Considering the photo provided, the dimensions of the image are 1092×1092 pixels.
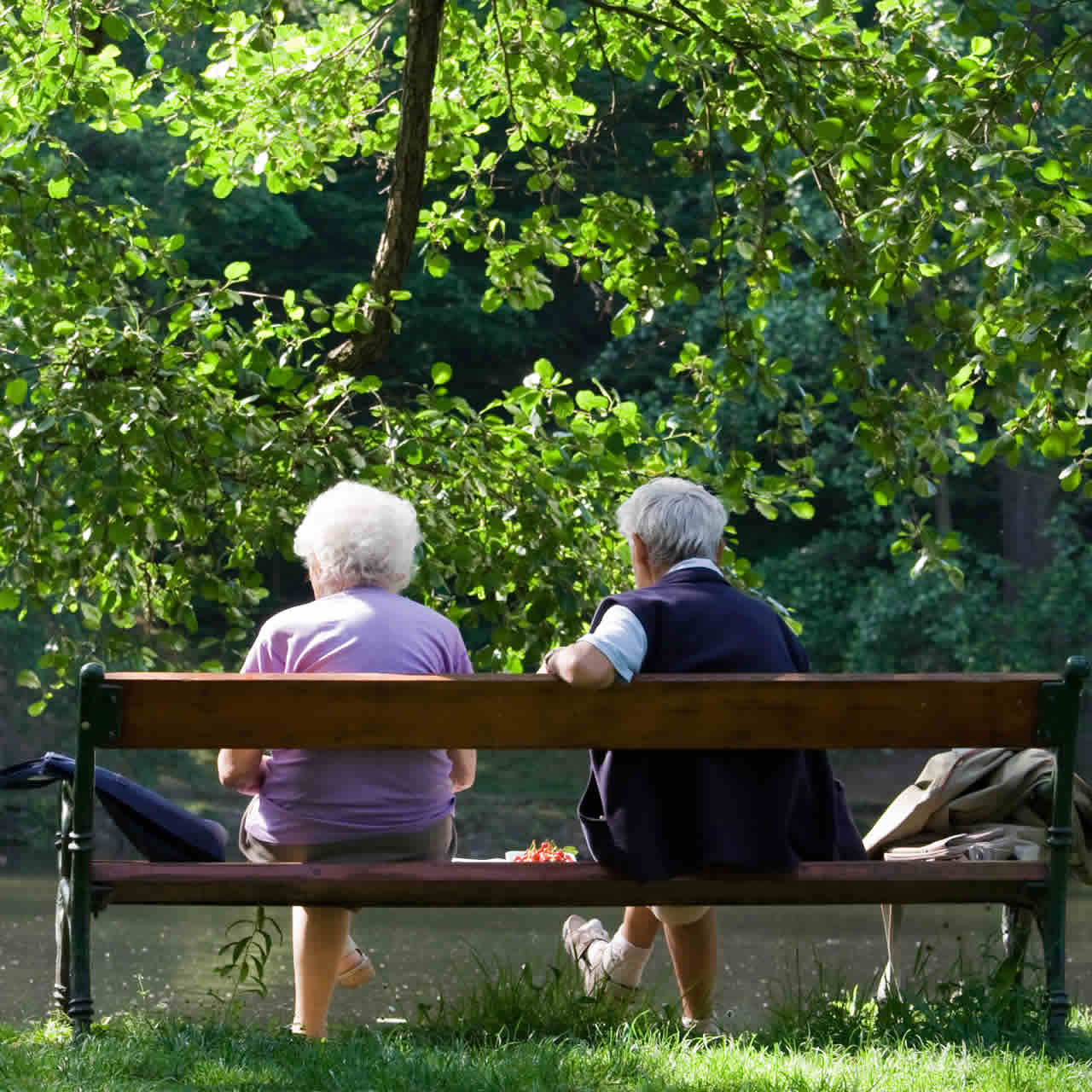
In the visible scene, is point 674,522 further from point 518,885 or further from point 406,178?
point 406,178

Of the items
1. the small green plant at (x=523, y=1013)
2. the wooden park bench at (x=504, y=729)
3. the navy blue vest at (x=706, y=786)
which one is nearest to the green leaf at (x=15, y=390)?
the wooden park bench at (x=504, y=729)

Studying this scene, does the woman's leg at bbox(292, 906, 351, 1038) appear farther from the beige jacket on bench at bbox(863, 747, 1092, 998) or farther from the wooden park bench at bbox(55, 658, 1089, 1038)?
the beige jacket on bench at bbox(863, 747, 1092, 998)

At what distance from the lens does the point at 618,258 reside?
8562 millimetres

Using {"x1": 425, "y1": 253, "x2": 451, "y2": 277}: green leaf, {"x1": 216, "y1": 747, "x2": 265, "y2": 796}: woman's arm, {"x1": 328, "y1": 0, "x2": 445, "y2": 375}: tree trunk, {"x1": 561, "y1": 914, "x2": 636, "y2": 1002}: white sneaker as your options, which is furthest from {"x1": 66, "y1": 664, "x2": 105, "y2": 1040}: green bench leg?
{"x1": 425, "y1": 253, "x2": 451, "y2": 277}: green leaf

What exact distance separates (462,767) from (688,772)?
2.33ft

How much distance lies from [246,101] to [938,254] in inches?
593

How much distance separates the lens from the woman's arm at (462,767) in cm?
499

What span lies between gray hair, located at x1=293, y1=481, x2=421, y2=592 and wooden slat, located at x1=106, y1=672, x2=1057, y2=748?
0.68 metres

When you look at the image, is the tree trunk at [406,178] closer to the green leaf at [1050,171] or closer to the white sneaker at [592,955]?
the green leaf at [1050,171]

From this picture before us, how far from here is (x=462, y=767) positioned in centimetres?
505

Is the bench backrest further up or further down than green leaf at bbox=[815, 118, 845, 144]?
further down

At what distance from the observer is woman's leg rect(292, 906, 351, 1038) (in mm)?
4750

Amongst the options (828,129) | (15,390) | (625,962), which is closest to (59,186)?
(15,390)

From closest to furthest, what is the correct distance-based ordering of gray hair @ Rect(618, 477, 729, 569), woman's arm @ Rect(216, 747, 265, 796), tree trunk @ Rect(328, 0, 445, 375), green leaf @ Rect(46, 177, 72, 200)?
woman's arm @ Rect(216, 747, 265, 796) → gray hair @ Rect(618, 477, 729, 569) → green leaf @ Rect(46, 177, 72, 200) → tree trunk @ Rect(328, 0, 445, 375)
